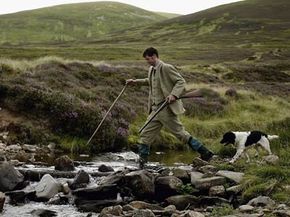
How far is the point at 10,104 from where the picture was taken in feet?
63.3

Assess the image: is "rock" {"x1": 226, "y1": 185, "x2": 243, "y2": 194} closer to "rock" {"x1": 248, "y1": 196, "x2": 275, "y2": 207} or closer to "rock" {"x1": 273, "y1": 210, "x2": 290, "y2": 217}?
"rock" {"x1": 248, "y1": 196, "x2": 275, "y2": 207}

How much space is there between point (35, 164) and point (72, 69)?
1183cm

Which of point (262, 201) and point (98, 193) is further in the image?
point (98, 193)

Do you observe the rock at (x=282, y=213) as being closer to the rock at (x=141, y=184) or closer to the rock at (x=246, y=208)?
the rock at (x=246, y=208)

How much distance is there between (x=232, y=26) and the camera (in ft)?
498

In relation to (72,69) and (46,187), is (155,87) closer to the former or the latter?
(46,187)

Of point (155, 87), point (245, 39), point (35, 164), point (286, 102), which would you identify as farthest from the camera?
point (245, 39)

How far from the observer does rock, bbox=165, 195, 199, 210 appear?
34.7 ft

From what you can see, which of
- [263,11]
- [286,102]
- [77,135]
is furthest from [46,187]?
[263,11]

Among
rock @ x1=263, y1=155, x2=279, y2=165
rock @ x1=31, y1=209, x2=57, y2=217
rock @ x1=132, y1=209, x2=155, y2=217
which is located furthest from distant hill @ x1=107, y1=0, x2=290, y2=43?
rock @ x1=132, y1=209, x2=155, y2=217

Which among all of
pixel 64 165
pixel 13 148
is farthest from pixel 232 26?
pixel 64 165

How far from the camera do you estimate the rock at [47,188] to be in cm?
1121

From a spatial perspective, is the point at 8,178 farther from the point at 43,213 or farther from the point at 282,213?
the point at 282,213

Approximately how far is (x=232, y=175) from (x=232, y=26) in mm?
144087
